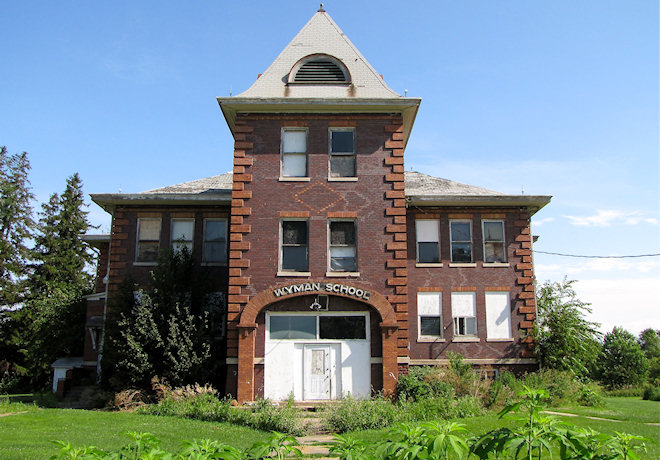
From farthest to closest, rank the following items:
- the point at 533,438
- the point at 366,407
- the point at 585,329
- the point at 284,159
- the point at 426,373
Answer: the point at 585,329 < the point at 284,159 < the point at 426,373 < the point at 366,407 < the point at 533,438

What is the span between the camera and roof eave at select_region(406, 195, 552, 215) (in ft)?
77.8

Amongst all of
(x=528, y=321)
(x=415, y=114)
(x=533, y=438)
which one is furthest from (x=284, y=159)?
(x=533, y=438)

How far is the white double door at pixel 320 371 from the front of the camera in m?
19.3

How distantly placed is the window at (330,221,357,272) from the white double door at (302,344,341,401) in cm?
277

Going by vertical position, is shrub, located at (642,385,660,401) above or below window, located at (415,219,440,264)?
below

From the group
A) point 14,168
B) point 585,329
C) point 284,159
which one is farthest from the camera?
point 14,168

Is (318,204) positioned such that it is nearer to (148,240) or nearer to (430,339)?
(430,339)

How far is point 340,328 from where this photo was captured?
65.3 feet

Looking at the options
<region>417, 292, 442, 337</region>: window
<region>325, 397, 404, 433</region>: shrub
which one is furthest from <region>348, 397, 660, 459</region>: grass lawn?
<region>417, 292, 442, 337</region>: window

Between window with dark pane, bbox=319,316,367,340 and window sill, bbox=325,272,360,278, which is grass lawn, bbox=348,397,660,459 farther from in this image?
window sill, bbox=325,272,360,278

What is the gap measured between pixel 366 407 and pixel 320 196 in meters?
7.81

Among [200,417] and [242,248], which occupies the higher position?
[242,248]

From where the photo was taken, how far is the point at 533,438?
14.3 ft

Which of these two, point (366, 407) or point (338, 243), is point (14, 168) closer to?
point (338, 243)
